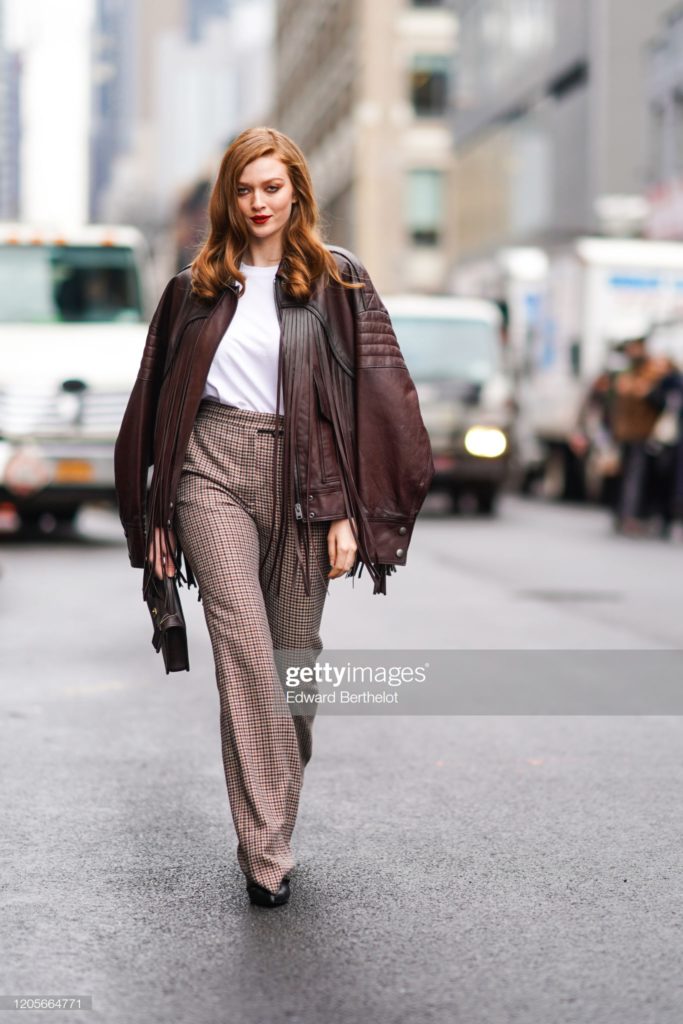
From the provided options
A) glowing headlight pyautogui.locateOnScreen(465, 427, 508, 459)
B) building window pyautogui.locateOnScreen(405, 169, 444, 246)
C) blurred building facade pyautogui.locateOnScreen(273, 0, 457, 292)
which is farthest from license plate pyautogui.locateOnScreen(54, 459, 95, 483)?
building window pyautogui.locateOnScreen(405, 169, 444, 246)

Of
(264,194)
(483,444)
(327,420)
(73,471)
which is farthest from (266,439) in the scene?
(483,444)

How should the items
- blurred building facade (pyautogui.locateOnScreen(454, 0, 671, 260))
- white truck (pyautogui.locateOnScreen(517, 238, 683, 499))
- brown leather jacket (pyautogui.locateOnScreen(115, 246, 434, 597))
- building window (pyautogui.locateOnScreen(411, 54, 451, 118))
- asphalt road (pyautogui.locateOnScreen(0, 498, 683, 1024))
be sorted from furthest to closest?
building window (pyautogui.locateOnScreen(411, 54, 451, 118)) < blurred building facade (pyautogui.locateOnScreen(454, 0, 671, 260)) < white truck (pyautogui.locateOnScreen(517, 238, 683, 499)) < brown leather jacket (pyautogui.locateOnScreen(115, 246, 434, 597)) < asphalt road (pyautogui.locateOnScreen(0, 498, 683, 1024))

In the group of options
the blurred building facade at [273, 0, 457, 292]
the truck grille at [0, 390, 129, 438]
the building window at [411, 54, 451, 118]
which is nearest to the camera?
the truck grille at [0, 390, 129, 438]

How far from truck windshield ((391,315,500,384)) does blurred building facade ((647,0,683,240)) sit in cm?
1194

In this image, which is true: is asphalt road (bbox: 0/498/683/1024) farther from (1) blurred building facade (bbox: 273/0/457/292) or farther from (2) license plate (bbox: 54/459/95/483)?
(1) blurred building facade (bbox: 273/0/457/292)

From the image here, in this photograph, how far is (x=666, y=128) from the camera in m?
33.5

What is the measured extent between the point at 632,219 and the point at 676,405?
18.3m

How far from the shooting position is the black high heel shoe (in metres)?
4.17

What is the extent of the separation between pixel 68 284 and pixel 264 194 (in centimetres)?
1119

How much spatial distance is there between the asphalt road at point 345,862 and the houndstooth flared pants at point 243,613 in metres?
0.20

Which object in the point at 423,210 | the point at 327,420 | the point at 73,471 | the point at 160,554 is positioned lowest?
the point at 73,471

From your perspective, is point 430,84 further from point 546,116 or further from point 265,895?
point 265,895

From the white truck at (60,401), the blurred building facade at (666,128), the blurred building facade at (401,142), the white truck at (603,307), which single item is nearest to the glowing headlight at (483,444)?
the white truck at (603,307)

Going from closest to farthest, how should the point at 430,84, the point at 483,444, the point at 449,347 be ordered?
the point at 483,444, the point at 449,347, the point at 430,84
